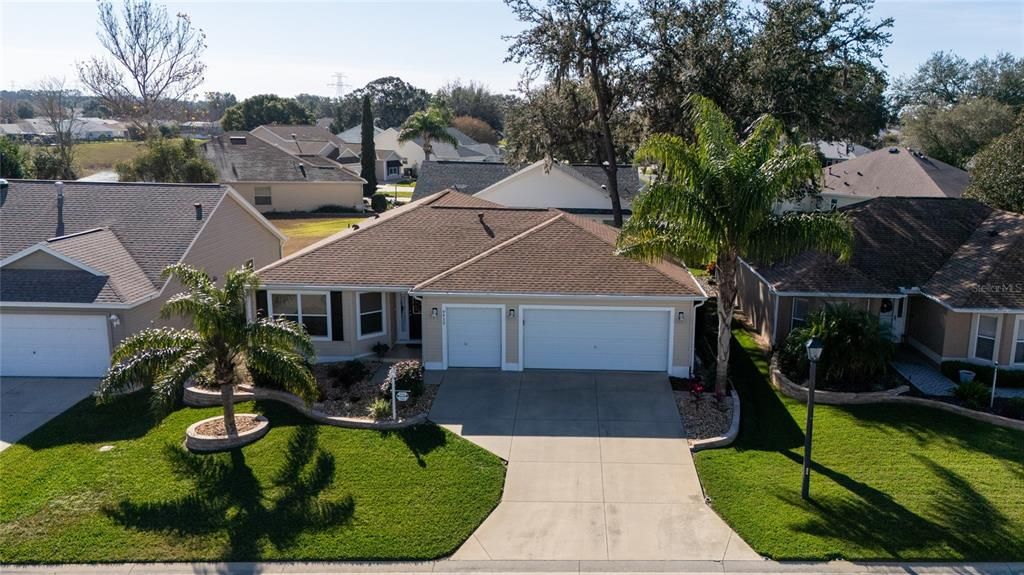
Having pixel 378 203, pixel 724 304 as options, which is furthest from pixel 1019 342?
pixel 378 203

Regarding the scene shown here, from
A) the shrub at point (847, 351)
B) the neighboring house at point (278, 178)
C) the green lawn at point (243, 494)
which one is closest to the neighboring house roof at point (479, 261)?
the shrub at point (847, 351)

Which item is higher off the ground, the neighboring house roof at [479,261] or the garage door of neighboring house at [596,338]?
the neighboring house roof at [479,261]

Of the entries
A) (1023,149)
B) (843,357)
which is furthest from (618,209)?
(843,357)

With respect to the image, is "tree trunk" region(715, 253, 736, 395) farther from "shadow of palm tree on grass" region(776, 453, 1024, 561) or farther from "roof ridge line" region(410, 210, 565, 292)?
"roof ridge line" region(410, 210, 565, 292)

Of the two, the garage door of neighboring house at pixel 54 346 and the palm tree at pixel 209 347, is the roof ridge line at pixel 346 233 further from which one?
the palm tree at pixel 209 347

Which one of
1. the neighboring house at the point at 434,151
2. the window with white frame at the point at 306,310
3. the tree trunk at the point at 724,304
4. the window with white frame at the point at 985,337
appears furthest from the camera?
the neighboring house at the point at 434,151

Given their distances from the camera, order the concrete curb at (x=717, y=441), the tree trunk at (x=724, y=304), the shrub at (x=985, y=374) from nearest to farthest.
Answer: the concrete curb at (x=717, y=441) < the tree trunk at (x=724, y=304) < the shrub at (x=985, y=374)

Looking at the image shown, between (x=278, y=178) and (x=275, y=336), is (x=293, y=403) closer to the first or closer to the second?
(x=275, y=336)
